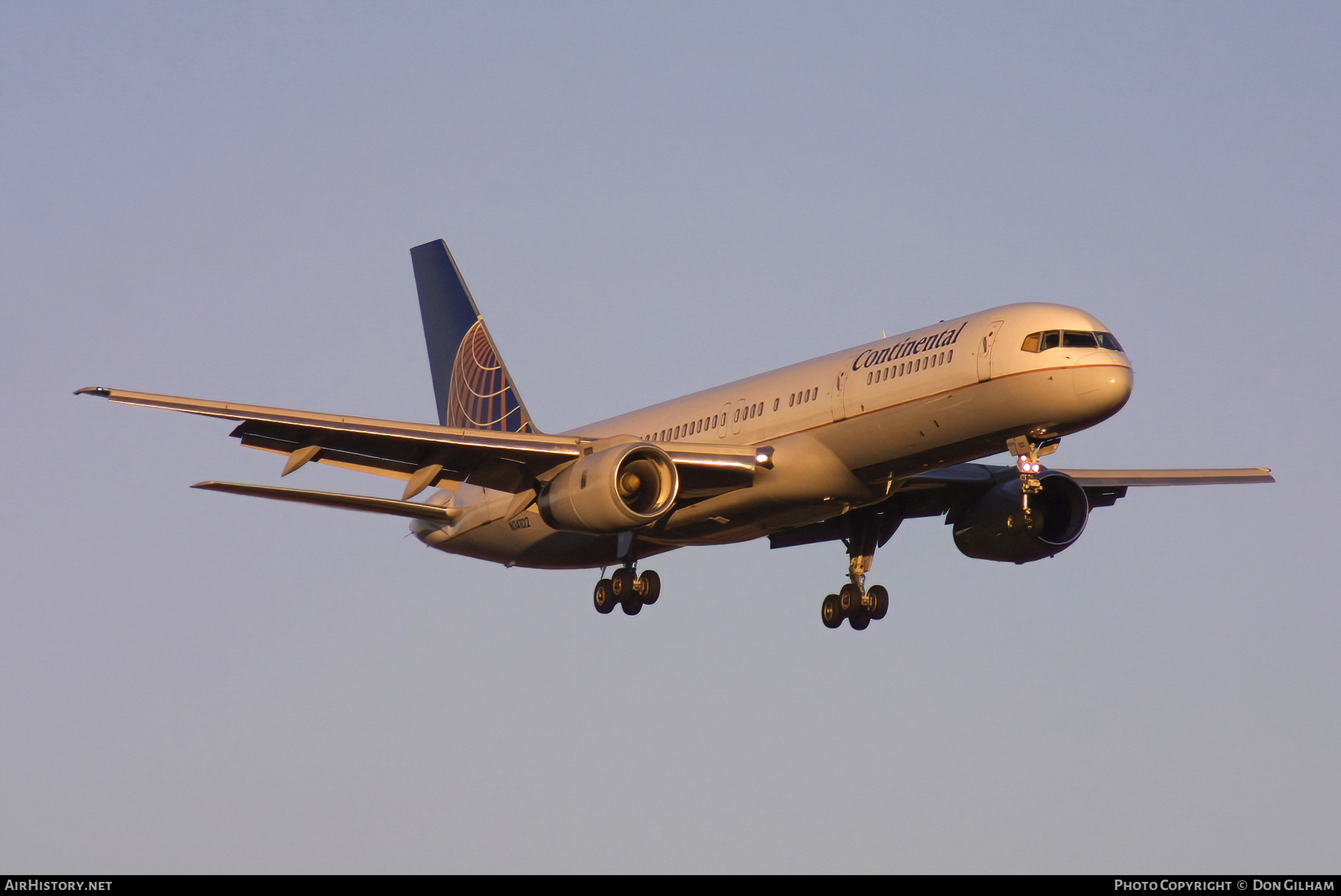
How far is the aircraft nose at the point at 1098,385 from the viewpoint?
32250 mm

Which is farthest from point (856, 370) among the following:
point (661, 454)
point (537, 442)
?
point (537, 442)

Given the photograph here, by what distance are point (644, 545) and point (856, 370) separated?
7685 mm

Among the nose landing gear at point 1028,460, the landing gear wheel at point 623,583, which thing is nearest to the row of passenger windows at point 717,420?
the landing gear wheel at point 623,583

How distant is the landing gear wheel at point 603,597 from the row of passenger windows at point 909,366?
30.6ft

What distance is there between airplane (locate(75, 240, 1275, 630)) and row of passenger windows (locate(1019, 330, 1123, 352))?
36 mm

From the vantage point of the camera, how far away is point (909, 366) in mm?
33875

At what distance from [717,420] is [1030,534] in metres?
7.89

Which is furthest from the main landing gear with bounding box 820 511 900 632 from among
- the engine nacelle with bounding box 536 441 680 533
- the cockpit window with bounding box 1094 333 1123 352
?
the cockpit window with bounding box 1094 333 1123 352

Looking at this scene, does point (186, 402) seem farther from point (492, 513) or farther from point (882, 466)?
point (882, 466)

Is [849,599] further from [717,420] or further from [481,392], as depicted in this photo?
[481,392]

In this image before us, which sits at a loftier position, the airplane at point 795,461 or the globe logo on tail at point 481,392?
the globe logo on tail at point 481,392

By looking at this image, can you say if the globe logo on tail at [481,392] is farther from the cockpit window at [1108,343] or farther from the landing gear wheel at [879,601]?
the cockpit window at [1108,343]

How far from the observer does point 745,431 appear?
36.7 meters

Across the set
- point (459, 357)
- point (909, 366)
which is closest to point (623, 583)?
point (909, 366)
